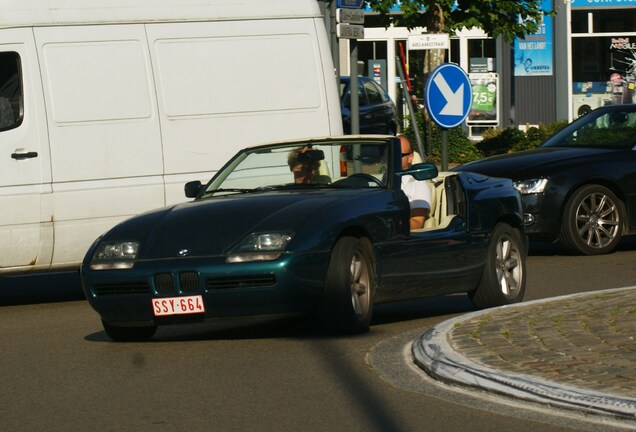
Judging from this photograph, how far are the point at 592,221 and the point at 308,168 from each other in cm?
608

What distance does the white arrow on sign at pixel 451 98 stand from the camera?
18.8 m

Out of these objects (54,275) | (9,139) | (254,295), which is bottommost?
(54,275)

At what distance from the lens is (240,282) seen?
9.38m

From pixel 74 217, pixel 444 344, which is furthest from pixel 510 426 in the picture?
pixel 74 217

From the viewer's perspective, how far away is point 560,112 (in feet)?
121

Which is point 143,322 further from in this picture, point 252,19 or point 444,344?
point 252,19

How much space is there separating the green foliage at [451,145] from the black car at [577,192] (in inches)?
440

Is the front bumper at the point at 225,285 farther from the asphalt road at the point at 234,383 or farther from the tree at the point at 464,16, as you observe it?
the tree at the point at 464,16

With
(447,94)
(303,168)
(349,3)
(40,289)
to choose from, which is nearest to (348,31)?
(349,3)

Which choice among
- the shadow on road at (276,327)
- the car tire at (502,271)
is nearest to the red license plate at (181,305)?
the shadow on road at (276,327)

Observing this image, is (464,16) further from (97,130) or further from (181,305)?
(181,305)

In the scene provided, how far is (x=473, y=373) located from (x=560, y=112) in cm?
2959

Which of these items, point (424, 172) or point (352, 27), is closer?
point (424, 172)

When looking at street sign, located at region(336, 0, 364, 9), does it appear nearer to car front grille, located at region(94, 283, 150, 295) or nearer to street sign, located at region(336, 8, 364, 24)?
street sign, located at region(336, 8, 364, 24)
